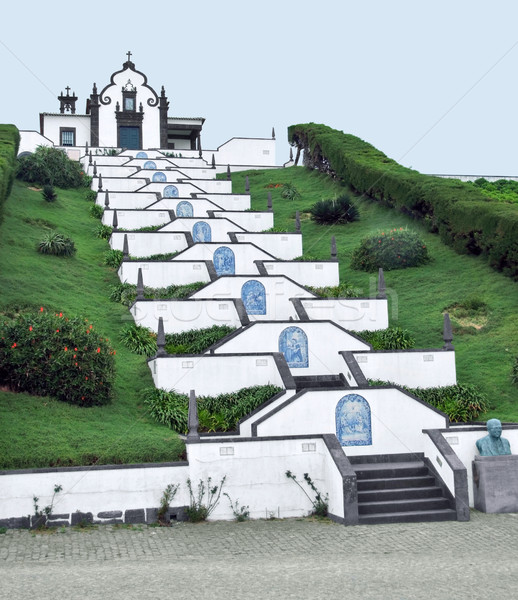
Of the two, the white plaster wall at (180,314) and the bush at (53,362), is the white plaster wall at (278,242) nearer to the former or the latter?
the white plaster wall at (180,314)

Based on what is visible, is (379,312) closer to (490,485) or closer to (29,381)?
(490,485)

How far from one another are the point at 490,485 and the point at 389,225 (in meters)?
21.0

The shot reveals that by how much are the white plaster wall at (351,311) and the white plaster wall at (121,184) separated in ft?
61.3

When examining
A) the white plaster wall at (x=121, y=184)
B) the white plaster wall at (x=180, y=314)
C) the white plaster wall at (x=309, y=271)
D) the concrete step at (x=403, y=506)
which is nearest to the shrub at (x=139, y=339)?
the white plaster wall at (x=180, y=314)

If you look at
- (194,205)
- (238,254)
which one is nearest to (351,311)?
(238,254)

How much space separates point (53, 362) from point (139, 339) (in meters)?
4.92

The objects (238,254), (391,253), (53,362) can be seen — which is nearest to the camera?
(53,362)

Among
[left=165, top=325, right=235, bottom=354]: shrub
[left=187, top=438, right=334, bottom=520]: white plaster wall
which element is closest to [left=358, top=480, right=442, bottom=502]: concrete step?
[left=187, top=438, right=334, bottom=520]: white plaster wall

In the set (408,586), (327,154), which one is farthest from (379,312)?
(327,154)

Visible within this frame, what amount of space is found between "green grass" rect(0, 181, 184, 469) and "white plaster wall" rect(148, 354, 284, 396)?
758mm

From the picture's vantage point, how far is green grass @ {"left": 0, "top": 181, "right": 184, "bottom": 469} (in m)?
13.9

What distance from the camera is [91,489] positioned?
43.3ft

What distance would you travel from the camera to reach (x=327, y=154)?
149ft

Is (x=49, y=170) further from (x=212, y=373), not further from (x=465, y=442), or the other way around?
(x=465, y=442)
